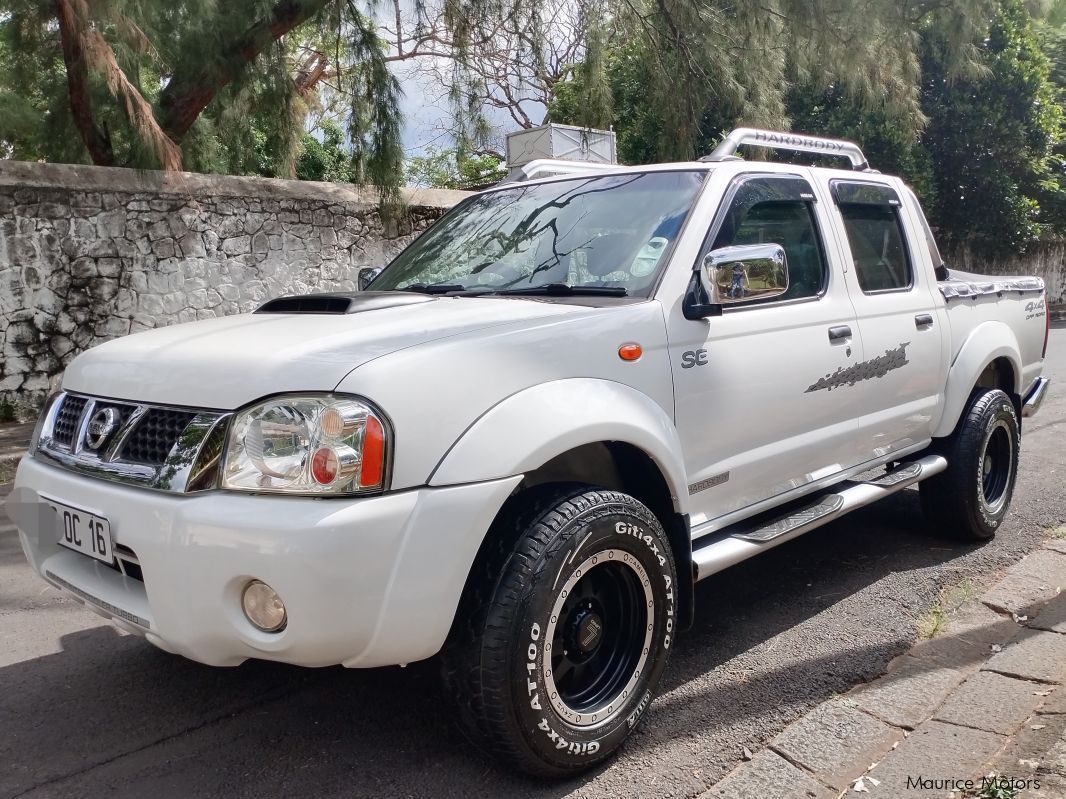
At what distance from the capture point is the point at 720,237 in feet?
11.6

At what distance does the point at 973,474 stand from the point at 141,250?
7.81m

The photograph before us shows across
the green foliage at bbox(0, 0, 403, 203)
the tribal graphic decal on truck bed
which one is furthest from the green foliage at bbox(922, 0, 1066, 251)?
the tribal graphic decal on truck bed


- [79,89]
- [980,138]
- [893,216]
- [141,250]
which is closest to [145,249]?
[141,250]

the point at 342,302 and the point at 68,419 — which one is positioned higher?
the point at 342,302

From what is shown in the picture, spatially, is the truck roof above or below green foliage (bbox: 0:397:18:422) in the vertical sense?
above

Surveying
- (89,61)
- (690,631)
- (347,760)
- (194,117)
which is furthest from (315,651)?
(194,117)

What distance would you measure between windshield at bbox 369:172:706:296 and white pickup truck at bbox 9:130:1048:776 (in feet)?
0.04

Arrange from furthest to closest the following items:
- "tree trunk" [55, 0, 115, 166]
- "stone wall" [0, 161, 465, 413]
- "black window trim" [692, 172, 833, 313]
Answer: "stone wall" [0, 161, 465, 413], "tree trunk" [55, 0, 115, 166], "black window trim" [692, 172, 833, 313]

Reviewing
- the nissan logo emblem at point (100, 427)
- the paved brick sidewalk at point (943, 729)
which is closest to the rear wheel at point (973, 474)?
the paved brick sidewalk at point (943, 729)

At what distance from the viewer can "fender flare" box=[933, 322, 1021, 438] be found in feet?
15.5

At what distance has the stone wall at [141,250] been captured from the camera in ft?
28.6

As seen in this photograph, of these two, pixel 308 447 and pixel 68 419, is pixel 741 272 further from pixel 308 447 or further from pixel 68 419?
pixel 68 419

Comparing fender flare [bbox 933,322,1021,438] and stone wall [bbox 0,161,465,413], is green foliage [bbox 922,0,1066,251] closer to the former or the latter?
stone wall [bbox 0,161,465,413]

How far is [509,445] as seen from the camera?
100 inches
